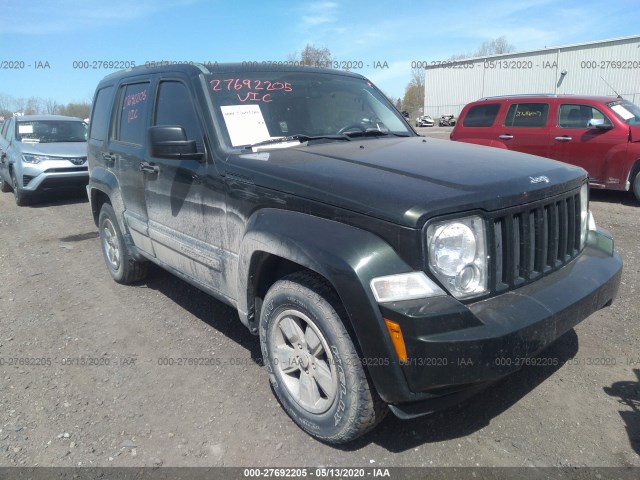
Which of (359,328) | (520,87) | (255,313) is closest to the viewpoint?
(359,328)

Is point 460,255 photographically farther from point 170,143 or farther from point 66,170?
point 66,170

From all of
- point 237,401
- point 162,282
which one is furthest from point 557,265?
point 162,282

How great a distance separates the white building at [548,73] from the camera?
29.3 m

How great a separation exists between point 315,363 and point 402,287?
722 mm

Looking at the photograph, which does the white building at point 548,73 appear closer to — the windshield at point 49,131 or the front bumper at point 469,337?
the windshield at point 49,131

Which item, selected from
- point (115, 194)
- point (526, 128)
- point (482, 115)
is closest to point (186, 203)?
point (115, 194)

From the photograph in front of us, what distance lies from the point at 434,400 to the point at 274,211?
3.98 feet

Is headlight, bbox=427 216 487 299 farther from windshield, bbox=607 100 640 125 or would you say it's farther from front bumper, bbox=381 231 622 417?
windshield, bbox=607 100 640 125

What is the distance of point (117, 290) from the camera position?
4977mm

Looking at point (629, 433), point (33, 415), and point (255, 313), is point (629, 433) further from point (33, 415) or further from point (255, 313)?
point (33, 415)

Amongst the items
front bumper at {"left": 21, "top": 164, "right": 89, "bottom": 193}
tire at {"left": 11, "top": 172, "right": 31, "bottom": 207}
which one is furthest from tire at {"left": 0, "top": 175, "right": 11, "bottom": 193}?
front bumper at {"left": 21, "top": 164, "right": 89, "bottom": 193}

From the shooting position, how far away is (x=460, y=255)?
7.16 feet

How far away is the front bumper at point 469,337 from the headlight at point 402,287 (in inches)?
1.3

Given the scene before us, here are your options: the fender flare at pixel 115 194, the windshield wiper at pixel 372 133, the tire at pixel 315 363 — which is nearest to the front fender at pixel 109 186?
the fender flare at pixel 115 194
